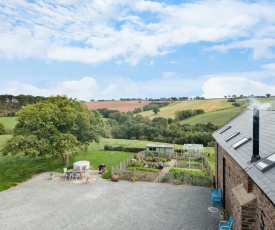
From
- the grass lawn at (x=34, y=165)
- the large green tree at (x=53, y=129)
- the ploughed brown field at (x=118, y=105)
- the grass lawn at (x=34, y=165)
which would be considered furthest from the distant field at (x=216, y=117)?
the large green tree at (x=53, y=129)

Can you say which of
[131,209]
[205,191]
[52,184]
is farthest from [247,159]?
[52,184]

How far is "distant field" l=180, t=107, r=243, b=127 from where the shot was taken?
61.1 metres

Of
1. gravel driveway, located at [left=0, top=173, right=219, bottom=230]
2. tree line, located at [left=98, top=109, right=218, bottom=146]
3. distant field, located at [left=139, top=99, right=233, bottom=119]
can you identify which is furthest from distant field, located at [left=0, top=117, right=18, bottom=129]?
gravel driveway, located at [left=0, top=173, right=219, bottom=230]

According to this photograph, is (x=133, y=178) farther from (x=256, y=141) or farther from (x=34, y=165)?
(x=256, y=141)

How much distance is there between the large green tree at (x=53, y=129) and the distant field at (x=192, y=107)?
45.0 metres

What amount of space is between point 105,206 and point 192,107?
6295cm

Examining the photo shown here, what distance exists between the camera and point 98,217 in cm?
1605

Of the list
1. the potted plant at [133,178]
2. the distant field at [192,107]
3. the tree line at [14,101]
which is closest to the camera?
the potted plant at [133,178]

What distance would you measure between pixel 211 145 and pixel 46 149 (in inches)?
1420

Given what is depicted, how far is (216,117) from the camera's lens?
6391 cm

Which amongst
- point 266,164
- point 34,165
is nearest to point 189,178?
point 266,164

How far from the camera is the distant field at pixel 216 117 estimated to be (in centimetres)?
6106

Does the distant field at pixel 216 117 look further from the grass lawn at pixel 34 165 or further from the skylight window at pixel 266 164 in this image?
A: the skylight window at pixel 266 164

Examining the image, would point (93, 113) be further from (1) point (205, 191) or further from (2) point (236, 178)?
(2) point (236, 178)
